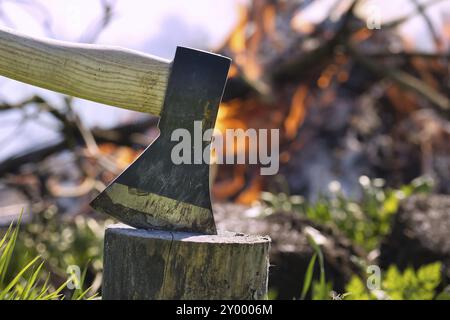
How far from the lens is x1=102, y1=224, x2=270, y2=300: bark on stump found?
204 cm

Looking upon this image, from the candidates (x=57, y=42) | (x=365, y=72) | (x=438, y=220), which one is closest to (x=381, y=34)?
(x=365, y=72)

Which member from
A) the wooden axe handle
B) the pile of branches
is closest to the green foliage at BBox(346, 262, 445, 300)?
the wooden axe handle

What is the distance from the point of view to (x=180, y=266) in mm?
2047

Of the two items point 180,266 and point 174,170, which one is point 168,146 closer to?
point 174,170

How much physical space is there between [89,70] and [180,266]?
2.45ft

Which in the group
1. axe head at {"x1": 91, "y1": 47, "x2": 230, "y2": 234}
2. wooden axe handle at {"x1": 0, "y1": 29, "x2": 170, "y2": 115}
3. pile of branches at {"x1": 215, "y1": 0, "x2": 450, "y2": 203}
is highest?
pile of branches at {"x1": 215, "y1": 0, "x2": 450, "y2": 203}

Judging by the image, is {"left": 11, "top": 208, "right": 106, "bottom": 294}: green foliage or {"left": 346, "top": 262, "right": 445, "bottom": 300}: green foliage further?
{"left": 11, "top": 208, "right": 106, "bottom": 294}: green foliage

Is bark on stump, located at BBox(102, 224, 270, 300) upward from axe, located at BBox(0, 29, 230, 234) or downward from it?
downward

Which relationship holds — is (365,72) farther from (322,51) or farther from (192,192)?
(192,192)

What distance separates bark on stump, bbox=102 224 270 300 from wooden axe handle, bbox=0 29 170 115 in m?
0.47

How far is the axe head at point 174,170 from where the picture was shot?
2221mm

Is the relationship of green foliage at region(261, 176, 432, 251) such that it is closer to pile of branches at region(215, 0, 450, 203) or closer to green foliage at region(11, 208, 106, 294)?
pile of branches at region(215, 0, 450, 203)

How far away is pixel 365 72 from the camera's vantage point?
7195mm

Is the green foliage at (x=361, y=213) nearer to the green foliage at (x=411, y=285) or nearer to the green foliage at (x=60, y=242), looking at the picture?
the green foliage at (x=411, y=285)
